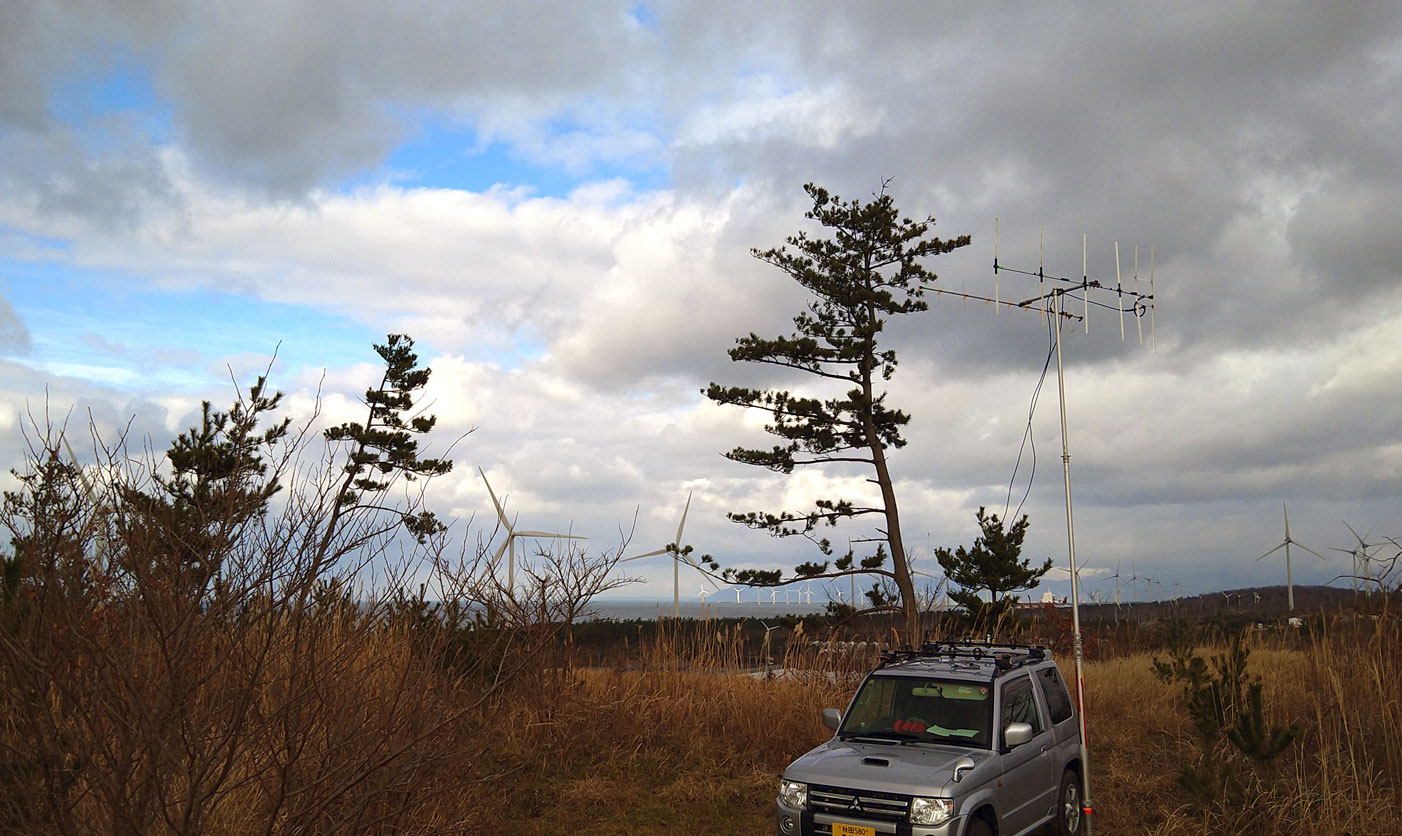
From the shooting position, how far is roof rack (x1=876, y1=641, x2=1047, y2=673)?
9898 millimetres

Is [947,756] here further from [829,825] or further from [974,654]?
[974,654]

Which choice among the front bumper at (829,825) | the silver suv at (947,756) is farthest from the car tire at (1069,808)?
the front bumper at (829,825)

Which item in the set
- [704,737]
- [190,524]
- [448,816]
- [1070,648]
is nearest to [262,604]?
[190,524]

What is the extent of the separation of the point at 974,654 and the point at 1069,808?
5.96ft

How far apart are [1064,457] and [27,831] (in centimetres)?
970

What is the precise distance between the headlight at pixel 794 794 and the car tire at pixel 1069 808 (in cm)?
305

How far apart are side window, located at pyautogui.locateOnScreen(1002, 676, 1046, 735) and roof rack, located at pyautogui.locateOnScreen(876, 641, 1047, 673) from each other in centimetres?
18

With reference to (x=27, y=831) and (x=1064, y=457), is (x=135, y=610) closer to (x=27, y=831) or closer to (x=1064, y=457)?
(x=27, y=831)

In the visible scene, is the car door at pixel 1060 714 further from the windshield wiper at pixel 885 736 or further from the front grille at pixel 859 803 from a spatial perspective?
the front grille at pixel 859 803

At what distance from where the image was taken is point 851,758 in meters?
8.53

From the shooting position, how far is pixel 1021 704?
941 centimetres

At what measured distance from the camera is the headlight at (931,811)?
756cm

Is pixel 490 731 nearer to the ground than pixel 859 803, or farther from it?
farther from it

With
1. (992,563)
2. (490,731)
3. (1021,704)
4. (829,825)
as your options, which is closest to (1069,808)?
(1021,704)
